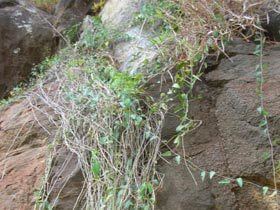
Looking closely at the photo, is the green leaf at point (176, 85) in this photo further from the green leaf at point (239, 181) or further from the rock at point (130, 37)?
the green leaf at point (239, 181)

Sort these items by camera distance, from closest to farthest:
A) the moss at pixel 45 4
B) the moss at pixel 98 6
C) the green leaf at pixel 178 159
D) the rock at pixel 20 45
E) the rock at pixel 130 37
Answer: the green leaf at pixel 178 159, the rock at pixel 130 37, the moss at pixel 98 6, the rock at pixel 20 45, the moss at pixel 45 4

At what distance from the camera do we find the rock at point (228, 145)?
6.55ft

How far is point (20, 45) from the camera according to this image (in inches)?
181

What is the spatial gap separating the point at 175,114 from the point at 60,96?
2.68 ft

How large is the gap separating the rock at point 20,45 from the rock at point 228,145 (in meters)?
2.58

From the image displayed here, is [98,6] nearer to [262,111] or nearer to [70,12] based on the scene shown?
[70,12]

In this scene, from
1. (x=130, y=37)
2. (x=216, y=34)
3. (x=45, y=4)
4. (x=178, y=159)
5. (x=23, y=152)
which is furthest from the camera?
(x=45, y=4)

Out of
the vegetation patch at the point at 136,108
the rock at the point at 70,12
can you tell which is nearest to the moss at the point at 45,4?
the rock at the point at 70,12

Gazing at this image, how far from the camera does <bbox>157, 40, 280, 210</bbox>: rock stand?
2.00 m

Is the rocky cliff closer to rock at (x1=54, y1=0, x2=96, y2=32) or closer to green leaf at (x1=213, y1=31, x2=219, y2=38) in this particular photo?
green leaf at (x1=213, y1=31, x2=219, y2=38)

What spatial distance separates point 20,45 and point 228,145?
3.04 metres

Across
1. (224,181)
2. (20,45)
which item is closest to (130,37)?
(224,181)

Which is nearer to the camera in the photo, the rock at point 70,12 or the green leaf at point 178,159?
the green leaf at point 178,159

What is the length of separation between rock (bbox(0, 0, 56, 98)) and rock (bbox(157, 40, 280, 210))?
101 inches
